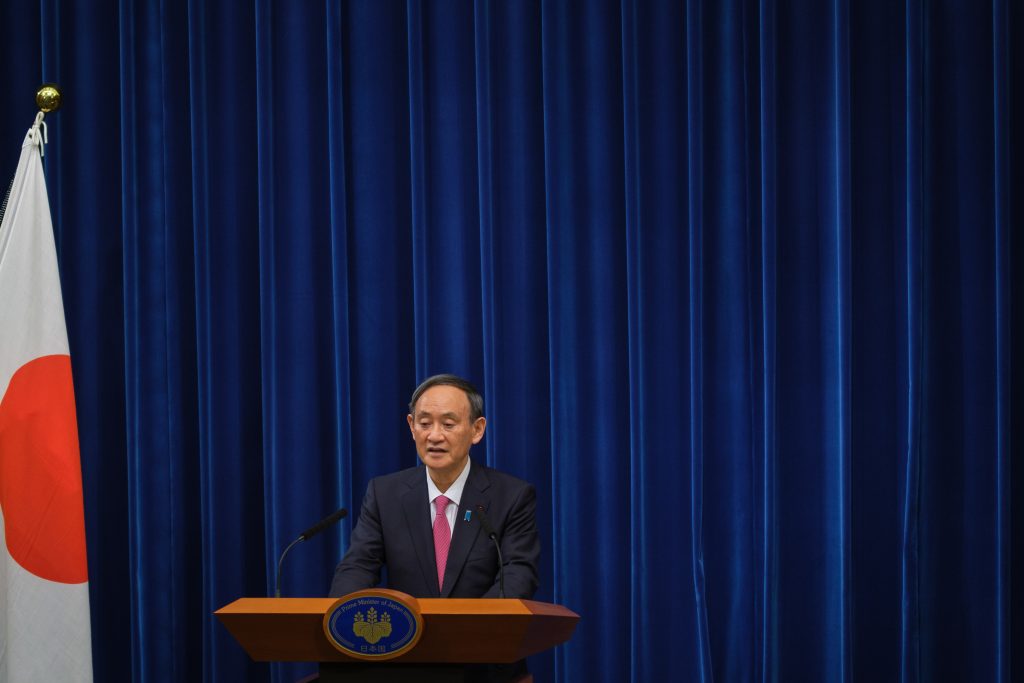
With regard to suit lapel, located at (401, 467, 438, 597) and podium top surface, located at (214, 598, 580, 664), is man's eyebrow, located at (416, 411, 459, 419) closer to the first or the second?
suit lapel, located at (401, 467, 438, 597)

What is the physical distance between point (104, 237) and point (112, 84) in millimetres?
567

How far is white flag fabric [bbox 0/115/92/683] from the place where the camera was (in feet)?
8.95

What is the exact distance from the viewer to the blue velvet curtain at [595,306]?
3.27m

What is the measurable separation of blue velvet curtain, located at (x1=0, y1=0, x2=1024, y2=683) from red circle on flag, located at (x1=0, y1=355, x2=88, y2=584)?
1.83 feet

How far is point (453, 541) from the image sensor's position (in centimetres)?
254

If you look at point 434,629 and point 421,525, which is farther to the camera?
point 421,525

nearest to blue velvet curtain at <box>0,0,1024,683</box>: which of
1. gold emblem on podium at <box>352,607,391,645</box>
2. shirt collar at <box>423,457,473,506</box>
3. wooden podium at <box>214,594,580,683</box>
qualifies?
shirt collar at <box>423,457,473,506</box>

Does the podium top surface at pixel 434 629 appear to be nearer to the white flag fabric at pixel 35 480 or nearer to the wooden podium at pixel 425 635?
the wooden podium at pixel 425 635

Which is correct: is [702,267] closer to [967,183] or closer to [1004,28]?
[967,183]

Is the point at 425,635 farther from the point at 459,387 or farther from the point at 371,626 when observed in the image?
the point at 459,387

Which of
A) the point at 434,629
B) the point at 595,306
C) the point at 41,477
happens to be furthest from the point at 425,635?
the point at 595,306

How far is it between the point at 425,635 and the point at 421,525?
808 millimetres

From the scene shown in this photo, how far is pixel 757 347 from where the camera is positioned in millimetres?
3344

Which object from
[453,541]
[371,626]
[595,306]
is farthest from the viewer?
[595,306]
